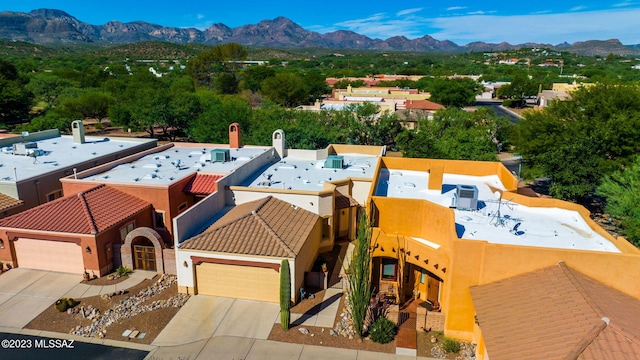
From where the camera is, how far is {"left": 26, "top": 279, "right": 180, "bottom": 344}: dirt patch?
1792 centimetres

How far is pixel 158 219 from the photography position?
2553 centimetres

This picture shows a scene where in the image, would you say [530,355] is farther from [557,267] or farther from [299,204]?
[299,204]

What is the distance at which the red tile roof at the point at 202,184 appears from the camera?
85.8 feet

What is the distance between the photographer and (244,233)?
20.8m

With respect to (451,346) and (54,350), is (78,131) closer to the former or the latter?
(54,350)

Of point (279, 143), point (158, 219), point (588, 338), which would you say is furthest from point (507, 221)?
point (158, 219)

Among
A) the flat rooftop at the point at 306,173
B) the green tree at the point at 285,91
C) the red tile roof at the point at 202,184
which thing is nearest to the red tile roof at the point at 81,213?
the red tile roof at the point at 202,184

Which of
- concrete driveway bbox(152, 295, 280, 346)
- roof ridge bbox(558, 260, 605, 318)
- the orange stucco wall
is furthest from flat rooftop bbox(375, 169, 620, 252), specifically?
concrete driveway bbox(152, 295, 280, 346)

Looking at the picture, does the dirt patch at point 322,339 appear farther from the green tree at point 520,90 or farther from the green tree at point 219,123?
the green tree at point 520,90

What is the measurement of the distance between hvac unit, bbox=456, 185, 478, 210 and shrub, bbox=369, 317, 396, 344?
7509mm

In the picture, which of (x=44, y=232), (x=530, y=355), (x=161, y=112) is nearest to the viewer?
(x=530, y=355)

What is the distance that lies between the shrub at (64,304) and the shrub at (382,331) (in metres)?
13.9

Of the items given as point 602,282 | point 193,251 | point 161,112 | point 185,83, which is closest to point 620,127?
point 602,282

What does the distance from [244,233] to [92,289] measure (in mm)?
8263
